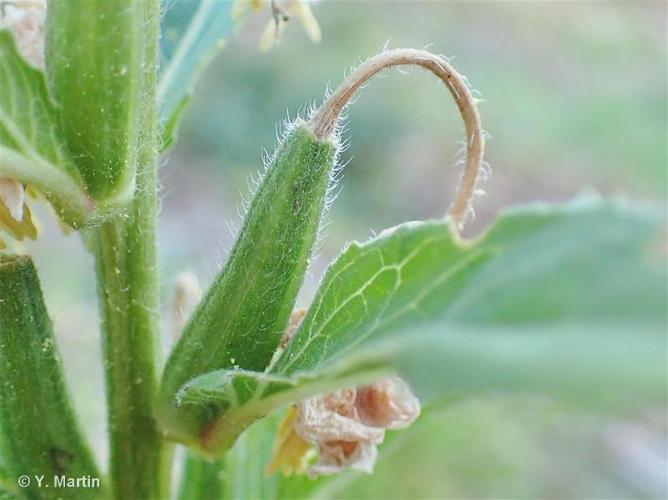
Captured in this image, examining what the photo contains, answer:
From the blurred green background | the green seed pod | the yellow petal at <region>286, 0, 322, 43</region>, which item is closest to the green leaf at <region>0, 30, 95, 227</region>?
the green seed pod

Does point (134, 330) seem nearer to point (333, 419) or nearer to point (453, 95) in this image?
point (333, 419)

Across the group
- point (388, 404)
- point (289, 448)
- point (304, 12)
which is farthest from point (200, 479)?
point (304, 12)

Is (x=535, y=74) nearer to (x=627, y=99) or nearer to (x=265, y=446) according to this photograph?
(x=627, y=99)

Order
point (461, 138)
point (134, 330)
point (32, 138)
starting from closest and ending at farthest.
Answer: point (32, 138)
point (134, 330)
point (461, 138)

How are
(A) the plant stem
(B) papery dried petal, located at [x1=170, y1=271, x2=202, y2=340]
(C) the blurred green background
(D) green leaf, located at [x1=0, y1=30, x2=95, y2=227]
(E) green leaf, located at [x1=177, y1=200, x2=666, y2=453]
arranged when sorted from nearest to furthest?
(E) green leaf, located at [x1=177, y1=200, x2=666, y2=453] < (D) green leaf, located at [x1=0, y1=30, x2=95, y2=227] < (A) the plant stem < (B) papery dried petal, located at [x1=170, y1=271, x2=202, y2=340] < (C) the blurred green background

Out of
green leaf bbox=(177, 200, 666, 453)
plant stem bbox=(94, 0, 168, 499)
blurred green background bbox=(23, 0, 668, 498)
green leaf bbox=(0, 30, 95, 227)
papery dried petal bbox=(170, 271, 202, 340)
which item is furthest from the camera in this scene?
blurred green background bbox=(23, 0, 668, 498)

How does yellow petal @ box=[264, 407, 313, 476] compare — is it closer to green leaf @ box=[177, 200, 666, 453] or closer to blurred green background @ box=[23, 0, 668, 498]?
green leaf @ box=[177, 200, 666, 453]

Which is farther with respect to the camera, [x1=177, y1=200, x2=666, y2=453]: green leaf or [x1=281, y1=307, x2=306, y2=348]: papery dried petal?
[x1=281, y1=307, x2=306, y2=348]: papery dried petal
